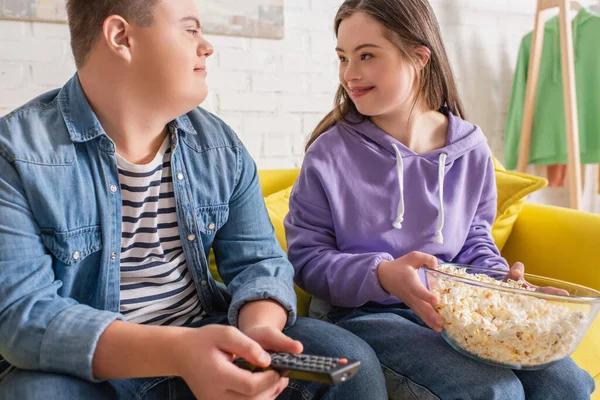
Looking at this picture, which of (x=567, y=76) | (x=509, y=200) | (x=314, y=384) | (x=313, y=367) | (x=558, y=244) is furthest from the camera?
(x=567, y=76)

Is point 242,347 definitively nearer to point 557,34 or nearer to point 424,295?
point 424,295

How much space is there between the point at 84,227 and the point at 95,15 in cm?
34

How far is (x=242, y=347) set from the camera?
728mm

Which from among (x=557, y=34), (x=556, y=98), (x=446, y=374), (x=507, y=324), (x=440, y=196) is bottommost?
(x=446, y=374)

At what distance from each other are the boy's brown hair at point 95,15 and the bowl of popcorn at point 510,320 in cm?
61

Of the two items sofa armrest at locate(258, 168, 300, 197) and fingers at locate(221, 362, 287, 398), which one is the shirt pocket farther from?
sofa armrest at locate(258, 168, 300, 197)

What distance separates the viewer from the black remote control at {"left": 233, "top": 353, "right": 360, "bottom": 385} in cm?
66

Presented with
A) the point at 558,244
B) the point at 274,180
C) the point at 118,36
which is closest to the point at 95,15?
the point at 118,36

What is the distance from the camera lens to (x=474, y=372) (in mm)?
932

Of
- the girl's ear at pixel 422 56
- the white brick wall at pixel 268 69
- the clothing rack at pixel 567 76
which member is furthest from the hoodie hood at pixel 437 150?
the clothing rack at pixel 567 76

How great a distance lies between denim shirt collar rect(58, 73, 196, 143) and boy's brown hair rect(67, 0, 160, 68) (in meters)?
0.05

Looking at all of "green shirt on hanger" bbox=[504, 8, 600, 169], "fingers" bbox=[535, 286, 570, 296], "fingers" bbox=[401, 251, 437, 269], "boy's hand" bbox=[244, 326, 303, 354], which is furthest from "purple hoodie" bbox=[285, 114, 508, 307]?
"green shirt on hanger" bbox=[504, 8, 600, 169]

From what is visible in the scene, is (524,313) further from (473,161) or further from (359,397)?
(473,161)

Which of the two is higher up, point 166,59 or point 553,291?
point 166,59
